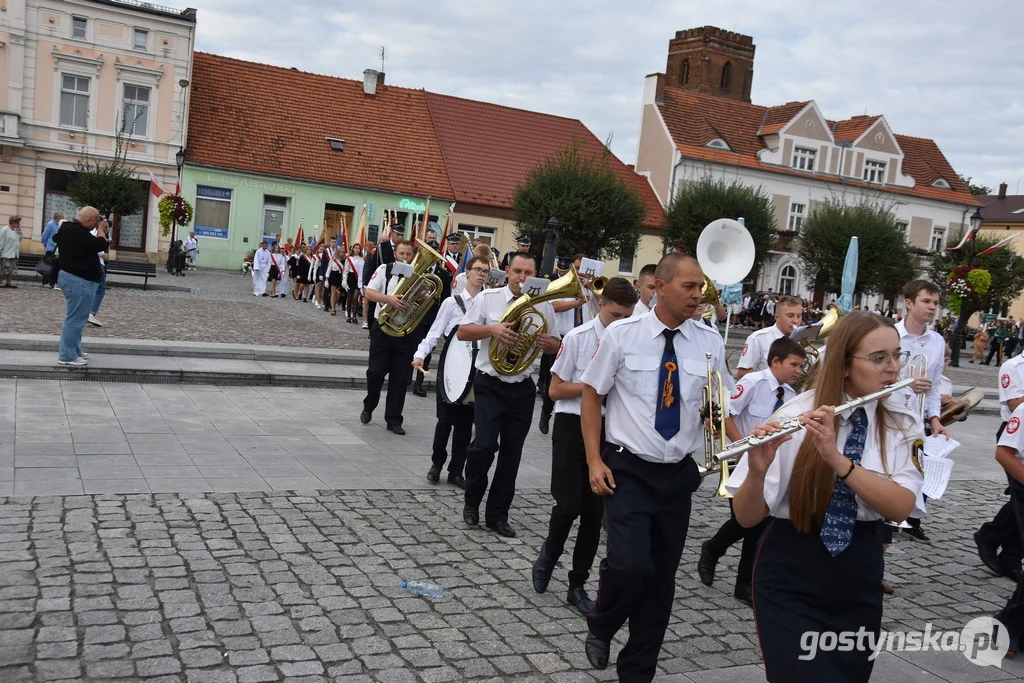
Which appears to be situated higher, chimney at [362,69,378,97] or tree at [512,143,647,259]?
chimney at [362,69,378,97]

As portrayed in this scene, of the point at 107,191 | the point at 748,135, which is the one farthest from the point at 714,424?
the point at 748,135

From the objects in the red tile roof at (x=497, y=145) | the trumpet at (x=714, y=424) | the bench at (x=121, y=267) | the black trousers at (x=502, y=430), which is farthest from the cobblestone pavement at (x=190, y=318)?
the red tile roof at (x=497, y=145)

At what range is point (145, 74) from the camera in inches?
1377

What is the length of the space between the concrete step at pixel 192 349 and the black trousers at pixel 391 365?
4392 mm

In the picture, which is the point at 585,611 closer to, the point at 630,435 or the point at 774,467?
the point at 630,435

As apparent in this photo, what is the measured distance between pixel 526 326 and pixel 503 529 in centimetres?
145

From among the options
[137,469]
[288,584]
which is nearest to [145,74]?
[137,469]

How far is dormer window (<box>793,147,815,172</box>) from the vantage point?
160ft

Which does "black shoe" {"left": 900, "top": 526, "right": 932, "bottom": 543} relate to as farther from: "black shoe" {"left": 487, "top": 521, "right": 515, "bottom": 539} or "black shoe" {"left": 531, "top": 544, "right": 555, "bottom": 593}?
"black shoe" {"left": 531, "top": 544, "right": 555, "bottom": 593}

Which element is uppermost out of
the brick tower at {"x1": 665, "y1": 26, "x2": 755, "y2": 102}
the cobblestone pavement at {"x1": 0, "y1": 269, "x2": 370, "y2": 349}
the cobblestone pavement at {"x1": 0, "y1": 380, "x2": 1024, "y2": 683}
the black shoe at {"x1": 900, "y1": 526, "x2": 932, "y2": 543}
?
the brick tower at {"x1": 665, "y1": 26, "x2": 755, "y2": 102}

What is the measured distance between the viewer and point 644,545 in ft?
13.6

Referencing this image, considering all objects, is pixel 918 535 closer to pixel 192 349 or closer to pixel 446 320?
pixel 446 320

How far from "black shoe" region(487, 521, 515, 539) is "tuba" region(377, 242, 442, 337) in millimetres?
3107

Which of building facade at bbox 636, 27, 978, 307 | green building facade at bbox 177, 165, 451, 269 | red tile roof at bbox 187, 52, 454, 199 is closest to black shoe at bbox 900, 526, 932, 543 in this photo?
green building facade at bbox 177, 165, 451, 269
